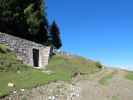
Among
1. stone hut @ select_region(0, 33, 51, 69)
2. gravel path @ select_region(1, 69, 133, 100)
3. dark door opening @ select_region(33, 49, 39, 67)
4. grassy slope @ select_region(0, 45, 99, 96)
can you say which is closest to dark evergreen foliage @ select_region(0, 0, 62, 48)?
dark door opening @ select_region(33, 49, 39, 67)

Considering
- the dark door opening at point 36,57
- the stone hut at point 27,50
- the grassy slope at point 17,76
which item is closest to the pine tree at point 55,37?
the stone hut at point 27,50

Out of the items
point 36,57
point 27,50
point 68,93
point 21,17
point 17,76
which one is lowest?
point 68,93

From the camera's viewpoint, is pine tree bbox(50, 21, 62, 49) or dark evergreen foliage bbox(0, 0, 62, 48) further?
pine tree bbox(50, 21, 62, 49)

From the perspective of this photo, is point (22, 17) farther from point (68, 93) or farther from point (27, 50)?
point (68, 93)

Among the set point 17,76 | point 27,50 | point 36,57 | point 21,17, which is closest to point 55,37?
point 21,17

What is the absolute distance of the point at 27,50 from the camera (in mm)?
33969

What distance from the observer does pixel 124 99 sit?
18.1 m

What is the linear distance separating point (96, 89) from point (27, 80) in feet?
18.7

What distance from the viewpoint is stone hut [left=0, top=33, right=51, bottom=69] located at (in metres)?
30.8

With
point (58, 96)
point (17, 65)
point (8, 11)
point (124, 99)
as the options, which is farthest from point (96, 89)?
point (8, 11)

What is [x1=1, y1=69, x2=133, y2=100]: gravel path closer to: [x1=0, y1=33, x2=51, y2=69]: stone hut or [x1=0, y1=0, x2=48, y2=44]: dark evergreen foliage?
[x1=0, y1=33, x2=51, y2=69]: stone hut

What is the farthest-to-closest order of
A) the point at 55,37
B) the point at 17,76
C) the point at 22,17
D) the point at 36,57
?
the point at 55,37
the point at 22,17
the point at 36,57
the point at 17,76

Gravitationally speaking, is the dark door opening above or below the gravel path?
above

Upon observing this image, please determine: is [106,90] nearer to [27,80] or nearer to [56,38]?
[27,80]
